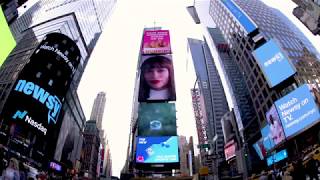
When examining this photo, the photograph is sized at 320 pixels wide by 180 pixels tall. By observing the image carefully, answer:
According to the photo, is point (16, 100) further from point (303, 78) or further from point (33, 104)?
point (303, 78)

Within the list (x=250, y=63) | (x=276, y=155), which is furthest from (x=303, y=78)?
(x=250, y=63)

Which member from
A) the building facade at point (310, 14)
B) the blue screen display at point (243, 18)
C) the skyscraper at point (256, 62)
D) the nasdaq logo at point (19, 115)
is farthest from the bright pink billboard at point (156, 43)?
the building facade at point (310, 14)

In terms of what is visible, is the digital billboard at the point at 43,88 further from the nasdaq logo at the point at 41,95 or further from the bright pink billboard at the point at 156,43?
the bright pink billboard at the point at 156,43

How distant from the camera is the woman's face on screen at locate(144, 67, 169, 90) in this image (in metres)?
43.3

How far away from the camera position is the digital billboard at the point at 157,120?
139ft

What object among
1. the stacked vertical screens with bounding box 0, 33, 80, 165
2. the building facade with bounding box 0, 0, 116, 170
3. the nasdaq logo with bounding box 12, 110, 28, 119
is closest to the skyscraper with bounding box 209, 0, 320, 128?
the stacked vertical screens with bounding box 0, 33, 80, 165

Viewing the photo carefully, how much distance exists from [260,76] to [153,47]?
31248 mm

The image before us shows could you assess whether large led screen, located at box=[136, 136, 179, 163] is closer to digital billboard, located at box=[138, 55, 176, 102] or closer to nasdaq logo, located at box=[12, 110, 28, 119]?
digital billboard, located at box=[138, 55, 176, 102]

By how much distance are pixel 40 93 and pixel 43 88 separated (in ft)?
3.25

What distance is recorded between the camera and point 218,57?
99250mm

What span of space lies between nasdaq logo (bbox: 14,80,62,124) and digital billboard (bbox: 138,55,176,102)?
1509 centimetres

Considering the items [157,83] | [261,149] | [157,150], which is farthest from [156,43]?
[261,149]

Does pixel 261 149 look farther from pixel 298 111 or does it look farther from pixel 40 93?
pixel 40 93

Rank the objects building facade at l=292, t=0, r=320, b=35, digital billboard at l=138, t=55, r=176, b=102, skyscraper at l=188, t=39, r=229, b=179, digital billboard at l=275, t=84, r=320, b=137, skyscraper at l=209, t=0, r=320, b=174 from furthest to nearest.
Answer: skyscraper at l=188, t=39, r=229, b=179
skyscraper at l=209, t=0, r=320, b=174
digital billboard at l=138, t=55, r=176, b=102
digital billboard at l=275, t=84, r=320, b=137
building facade at l=292, t=0, r=320, b=35
